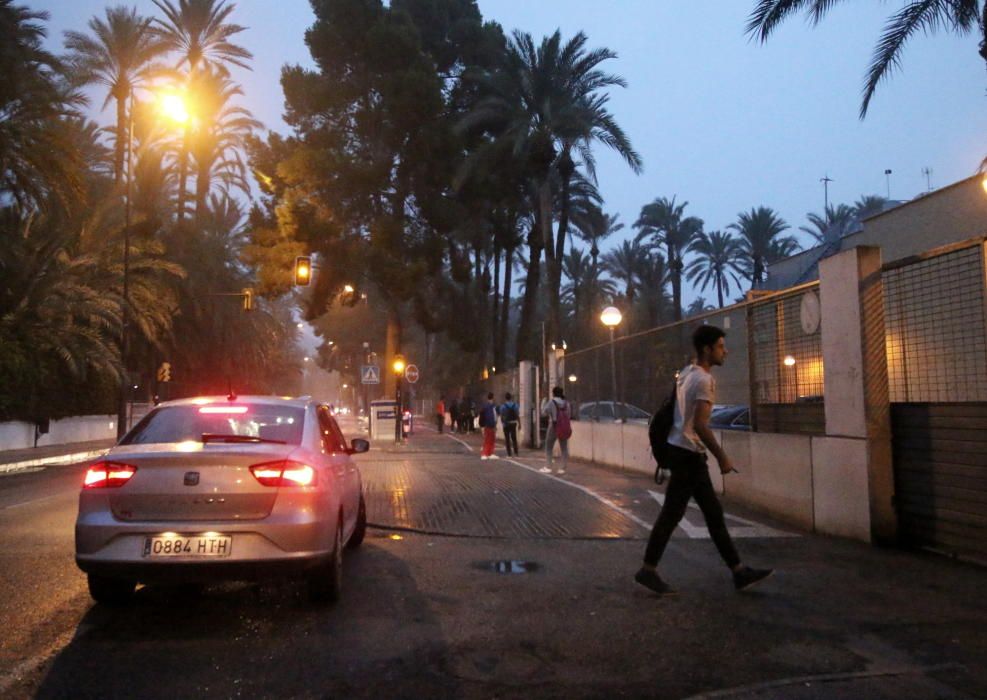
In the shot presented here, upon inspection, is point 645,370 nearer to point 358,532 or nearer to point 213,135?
point 358,532

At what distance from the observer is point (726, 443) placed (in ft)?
→ 40.8

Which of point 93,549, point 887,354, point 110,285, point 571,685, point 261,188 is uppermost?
point 261,188

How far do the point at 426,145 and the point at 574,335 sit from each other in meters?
18.9

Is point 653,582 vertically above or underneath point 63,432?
underneath

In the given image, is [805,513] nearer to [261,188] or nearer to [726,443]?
[726,443]

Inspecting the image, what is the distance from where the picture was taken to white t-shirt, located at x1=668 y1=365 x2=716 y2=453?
6569mm

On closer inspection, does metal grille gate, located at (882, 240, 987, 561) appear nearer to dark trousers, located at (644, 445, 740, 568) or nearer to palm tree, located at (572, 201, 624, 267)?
dark trousers, located at (644, 445, 740, 568)

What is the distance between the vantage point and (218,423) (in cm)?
675

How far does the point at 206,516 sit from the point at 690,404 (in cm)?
345

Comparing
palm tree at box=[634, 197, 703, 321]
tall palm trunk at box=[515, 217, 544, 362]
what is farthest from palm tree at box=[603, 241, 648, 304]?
tall palm trunk at box=[515, 217, 544, 362]


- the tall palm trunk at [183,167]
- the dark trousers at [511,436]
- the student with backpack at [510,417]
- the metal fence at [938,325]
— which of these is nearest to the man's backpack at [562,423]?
the student with backpack at [510,417]

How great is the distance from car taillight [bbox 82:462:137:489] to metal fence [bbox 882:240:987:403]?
6.89 meters

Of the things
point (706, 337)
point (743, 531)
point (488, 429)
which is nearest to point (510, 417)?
point (488, 429)

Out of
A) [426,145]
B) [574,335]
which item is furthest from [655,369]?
[574,335]
